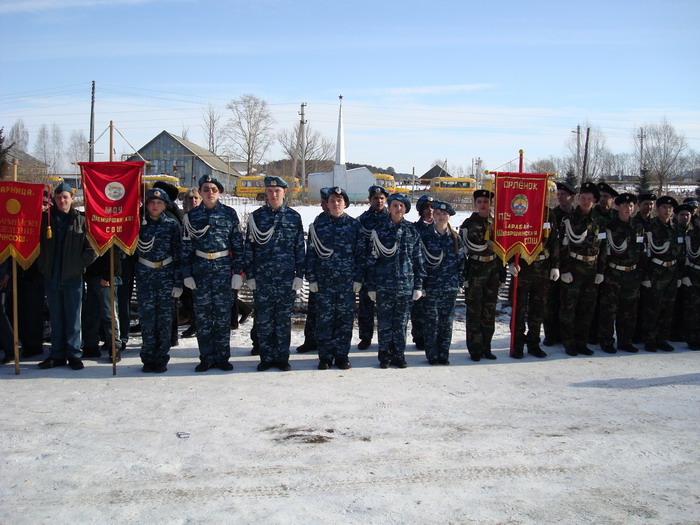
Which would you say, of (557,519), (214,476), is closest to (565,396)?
(557,519)

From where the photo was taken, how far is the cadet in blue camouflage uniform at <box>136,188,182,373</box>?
19.7ft

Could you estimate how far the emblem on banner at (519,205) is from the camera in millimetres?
6824

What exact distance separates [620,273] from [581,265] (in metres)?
0.65

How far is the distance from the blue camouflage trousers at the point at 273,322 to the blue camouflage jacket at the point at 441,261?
161cm

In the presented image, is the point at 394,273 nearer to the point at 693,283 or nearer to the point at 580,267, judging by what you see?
the point at 580,267

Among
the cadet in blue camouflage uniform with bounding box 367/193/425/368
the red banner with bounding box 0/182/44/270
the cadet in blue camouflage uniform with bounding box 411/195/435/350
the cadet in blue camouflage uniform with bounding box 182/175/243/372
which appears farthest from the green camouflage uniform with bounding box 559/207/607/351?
the red banner with bounding box 0/182/44/270

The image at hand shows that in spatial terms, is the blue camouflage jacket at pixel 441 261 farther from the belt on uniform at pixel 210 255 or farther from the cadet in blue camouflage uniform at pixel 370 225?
the belt on uniform at pixel 210 255

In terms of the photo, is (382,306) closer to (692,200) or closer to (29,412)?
(29,412)

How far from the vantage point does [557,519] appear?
11.0ft

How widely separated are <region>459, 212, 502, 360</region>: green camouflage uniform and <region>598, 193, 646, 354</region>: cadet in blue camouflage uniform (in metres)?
1.68

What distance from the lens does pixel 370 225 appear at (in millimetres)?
7074

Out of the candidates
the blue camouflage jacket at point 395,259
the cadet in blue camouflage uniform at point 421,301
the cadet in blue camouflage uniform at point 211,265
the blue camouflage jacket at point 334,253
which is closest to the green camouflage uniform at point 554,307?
the cadet in blue camouflage uniform at point 421,301

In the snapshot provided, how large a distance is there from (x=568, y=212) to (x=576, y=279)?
87cm

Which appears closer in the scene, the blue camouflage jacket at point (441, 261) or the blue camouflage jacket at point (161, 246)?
the blue camouflage jacket at point (161, 246)
